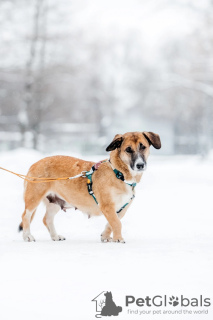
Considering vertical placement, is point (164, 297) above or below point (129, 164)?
below

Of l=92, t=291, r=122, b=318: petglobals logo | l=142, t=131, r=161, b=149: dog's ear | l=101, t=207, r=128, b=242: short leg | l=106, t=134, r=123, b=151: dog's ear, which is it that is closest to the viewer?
l=92, t=291, r=122, b=318: petglobals logo

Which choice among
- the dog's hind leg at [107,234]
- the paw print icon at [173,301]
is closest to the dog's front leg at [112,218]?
the dog's hind leg at [107,234]

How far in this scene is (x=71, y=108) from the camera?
42.4m

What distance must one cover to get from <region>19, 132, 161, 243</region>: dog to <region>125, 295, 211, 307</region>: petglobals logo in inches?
74.1

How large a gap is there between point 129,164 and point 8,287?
6.91 ft

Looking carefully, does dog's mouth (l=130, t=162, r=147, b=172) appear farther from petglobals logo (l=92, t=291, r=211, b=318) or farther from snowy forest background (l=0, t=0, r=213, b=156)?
snowy forest background (l=0, t=0, r=213, b=156)

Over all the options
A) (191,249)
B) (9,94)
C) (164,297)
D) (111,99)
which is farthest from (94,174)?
(111,99)

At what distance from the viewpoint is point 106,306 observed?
11.4 feet

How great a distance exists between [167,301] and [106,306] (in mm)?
462

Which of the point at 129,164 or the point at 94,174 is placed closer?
the point at 129,164

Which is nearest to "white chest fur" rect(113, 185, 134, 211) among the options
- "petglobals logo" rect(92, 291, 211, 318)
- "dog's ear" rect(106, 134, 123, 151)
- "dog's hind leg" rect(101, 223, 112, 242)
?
"dog's hind leg" rect(101, 223, 112, 242)

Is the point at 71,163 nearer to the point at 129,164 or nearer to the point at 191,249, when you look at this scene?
the point at 129,164

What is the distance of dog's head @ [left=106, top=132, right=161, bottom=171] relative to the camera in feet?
17.5

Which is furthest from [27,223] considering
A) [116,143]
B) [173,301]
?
[173,301]
